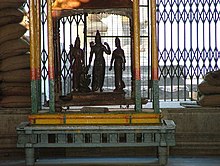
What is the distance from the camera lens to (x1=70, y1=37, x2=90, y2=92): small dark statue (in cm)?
566

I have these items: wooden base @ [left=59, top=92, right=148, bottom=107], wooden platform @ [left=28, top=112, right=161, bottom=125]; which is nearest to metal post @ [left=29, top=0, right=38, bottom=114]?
wooden platform @ [left=28, top=112, right=161, bottom=125]

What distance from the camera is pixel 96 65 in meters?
5.75

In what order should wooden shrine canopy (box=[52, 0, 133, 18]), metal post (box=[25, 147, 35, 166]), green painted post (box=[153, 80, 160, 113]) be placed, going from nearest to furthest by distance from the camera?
metal post (box=[25, 147, 35, 166])
green painted post (box=[153, 80, 160, 113])
wooden shrine canopy (box=[52, 0, 133, 18])

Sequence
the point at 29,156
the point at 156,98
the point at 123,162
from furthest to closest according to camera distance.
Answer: the point at 123,162, the point at 156,98, the point at 29,156

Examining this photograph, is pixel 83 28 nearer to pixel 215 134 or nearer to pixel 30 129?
pixel 30 129

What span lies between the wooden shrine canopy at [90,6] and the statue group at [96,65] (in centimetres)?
28

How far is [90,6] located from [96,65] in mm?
667

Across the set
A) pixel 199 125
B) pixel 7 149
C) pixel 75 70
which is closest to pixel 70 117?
pixel 75 70

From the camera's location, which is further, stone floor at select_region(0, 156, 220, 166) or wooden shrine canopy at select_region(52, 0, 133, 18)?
wooden shrine canopy at select_region(52, 0, 133, 18)

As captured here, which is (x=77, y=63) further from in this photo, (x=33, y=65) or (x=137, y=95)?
(x=137, y=95)

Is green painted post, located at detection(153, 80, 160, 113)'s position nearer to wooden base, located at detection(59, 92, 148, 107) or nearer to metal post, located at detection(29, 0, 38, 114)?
wooden base, located at detection(59, 92, 148, 107)

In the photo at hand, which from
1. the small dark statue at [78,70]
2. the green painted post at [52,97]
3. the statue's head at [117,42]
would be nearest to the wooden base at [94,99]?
the small dark statue at [78,70]

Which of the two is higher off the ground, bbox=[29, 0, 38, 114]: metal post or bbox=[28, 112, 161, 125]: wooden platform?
bbox=[29, 0, 38, 114]: metal post

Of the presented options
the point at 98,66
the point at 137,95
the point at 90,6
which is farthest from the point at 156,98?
the point at 90,6
